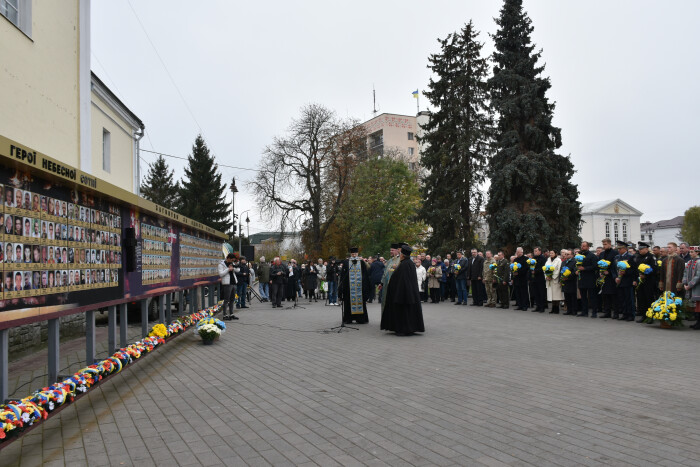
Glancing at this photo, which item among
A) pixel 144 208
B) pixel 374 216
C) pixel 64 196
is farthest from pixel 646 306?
pixel 374 216

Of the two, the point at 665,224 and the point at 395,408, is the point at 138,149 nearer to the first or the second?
the point at 395,408

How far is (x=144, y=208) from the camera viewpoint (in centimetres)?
767

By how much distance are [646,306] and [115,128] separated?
1792 cm

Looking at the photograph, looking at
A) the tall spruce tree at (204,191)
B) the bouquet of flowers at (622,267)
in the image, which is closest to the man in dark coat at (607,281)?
the bouquet of flowers at (622,267)

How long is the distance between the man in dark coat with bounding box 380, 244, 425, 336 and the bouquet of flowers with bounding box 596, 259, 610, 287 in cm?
532

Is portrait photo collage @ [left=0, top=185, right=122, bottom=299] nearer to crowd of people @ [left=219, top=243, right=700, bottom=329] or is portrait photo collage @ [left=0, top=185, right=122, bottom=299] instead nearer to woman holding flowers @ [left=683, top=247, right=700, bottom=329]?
crowd of people @ [left=219, top=243, right=700, bottom=329]

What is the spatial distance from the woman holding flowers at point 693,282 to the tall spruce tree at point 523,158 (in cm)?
1502

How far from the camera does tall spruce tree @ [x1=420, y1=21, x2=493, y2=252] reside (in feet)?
97.9

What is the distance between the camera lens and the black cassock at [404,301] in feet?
34.9

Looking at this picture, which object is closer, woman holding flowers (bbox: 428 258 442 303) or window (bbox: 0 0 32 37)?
window (bbox: 0 0 32 37)

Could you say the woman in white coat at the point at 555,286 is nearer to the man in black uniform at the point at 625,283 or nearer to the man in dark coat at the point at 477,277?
the man in black uniform at the point at 625,283

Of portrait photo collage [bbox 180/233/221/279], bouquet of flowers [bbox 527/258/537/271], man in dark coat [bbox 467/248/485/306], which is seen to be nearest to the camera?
→ portrait photo collage [bbox 180/233/221/279]

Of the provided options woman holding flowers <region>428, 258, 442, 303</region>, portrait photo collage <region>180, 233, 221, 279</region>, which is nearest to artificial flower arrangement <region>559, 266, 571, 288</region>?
woman holding flowers <region>428, 258, 442, 303</region>

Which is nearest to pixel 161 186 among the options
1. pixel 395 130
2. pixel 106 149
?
pixel 395 130
